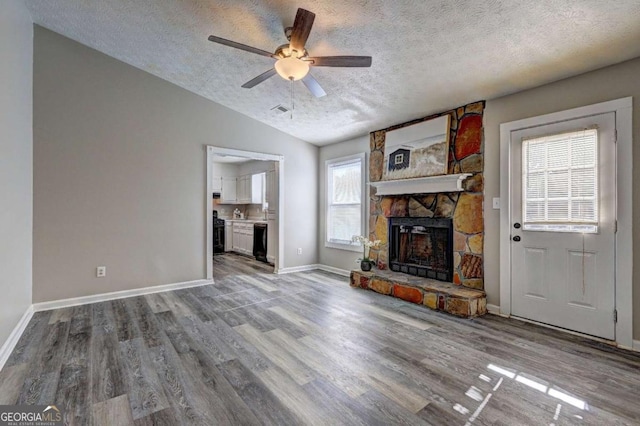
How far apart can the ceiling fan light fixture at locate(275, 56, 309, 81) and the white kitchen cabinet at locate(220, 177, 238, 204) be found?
685 cm

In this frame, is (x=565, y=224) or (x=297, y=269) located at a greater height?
(x=565, y=224)

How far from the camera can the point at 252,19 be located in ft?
9.43

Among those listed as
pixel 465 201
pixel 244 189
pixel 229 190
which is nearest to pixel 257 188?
pixel 244 189

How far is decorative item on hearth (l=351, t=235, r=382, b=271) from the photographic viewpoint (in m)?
4.80

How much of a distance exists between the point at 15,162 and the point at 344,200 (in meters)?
4.41

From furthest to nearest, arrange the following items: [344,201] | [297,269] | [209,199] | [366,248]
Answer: [297,269] → [344,201] → [366,248] → [209,199]

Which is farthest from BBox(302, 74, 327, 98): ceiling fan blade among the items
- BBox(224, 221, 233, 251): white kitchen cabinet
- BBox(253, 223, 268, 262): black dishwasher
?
BBox(224, 221, 233, 251): white kitchen cabinet

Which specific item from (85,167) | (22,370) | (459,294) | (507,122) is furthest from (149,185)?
(507,122)

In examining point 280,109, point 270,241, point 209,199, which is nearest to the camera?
point 280,109

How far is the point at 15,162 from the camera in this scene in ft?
9.27

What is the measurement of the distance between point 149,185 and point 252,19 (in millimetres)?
2812

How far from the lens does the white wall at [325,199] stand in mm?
5316

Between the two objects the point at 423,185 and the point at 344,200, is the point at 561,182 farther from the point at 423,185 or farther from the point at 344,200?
the point at 344,200

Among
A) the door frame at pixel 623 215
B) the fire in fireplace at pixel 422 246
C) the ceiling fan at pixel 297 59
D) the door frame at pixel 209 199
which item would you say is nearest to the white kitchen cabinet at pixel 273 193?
the door frame at pixel 209 199
